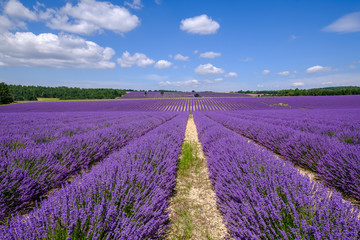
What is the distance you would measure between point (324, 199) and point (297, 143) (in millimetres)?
2821

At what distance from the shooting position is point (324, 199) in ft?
3.91

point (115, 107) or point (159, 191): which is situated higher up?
point (115, 107)

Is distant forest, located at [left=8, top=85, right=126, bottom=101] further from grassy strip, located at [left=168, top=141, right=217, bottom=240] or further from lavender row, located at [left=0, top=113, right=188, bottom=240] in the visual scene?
lavender row, located at [left=0, top=113, right=188, bottom=240]

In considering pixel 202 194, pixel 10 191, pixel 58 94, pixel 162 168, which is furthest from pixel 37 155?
pixel 58 94

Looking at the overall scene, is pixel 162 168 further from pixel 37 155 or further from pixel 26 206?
pixel 37 155

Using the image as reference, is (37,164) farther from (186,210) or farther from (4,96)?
(4,96)

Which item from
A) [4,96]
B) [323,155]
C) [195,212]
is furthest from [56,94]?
[323,155]

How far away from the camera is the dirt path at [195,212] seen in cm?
160

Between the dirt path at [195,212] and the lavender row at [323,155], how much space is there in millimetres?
1933

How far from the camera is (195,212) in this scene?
1941 mm

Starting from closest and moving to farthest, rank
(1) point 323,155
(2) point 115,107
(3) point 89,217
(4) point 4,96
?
(3) point 89,217 < (1) point 323,155 < (2) point 115,107 < (4) point 4,96

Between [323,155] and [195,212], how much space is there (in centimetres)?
257

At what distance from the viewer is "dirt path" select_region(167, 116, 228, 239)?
160 centimetres

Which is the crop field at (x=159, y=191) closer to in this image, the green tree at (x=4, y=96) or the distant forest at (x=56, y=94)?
the green tree at (x=4, y=96)
